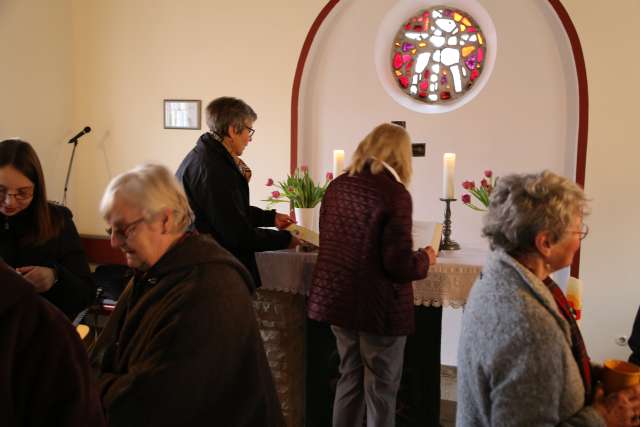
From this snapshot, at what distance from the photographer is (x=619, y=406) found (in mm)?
1315

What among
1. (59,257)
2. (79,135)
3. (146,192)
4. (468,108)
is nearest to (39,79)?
(79,135)

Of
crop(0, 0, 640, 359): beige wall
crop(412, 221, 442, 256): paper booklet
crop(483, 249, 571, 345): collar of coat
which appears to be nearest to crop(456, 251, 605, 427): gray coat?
crop(483, 249, 571, 345): collar of coat

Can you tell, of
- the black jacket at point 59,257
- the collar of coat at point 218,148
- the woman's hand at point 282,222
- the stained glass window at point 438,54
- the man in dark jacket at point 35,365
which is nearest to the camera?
the man in dark jacket at point 35,365

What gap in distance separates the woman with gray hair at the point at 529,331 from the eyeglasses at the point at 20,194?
1.50 m

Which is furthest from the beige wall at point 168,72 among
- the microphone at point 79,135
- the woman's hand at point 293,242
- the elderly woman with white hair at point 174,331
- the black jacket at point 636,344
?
the elderly woman with white hair at point 174,331

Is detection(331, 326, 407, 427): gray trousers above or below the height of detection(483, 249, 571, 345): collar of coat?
below

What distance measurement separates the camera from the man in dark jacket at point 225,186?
238 cm

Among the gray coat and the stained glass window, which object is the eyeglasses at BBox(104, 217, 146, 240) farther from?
the stained glass window

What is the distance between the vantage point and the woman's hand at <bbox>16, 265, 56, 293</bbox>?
6.10 ft

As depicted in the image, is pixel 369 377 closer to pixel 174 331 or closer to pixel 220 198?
pixel 220 198

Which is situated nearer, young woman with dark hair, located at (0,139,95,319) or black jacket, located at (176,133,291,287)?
young woman with dark hair, located at (0,139,95,319)

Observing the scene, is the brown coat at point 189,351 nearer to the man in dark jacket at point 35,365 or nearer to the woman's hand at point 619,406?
the man in dark jacket at point 35,365

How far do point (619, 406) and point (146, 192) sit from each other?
1.23m

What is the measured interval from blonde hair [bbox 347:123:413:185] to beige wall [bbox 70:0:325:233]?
265cm
